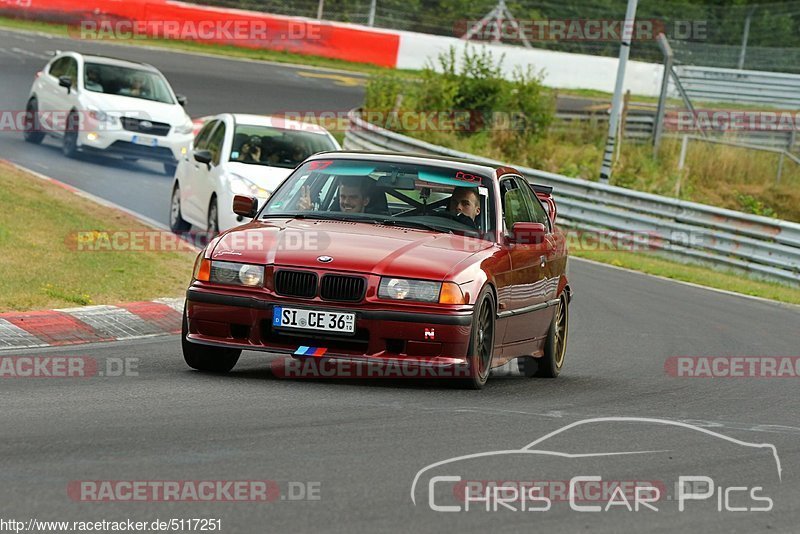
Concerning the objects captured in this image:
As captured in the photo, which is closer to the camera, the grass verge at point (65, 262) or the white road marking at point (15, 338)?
the white road marking at point (15, 338)

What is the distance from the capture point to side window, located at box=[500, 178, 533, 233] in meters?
10.0

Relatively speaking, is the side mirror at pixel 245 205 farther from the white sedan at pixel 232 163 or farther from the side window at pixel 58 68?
the side window at pixel 58 68

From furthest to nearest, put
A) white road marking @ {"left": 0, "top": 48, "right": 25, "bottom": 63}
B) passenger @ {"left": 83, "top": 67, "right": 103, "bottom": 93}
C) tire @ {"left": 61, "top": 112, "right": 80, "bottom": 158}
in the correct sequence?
1. white road marking @ {"left": 0, "top": 48, "right": 25, "bottom": 63}
2. passenger @ {"left": 83, "top": 67, "right": 103, "bottom": 93}
3. tire @ {"left": 61, "top": 112, "right": 80, "bottom": 158}

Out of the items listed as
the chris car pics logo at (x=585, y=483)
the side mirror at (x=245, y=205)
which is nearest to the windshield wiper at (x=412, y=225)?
the side mirror at (x=245, y=205)

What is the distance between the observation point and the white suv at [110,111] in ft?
76.7

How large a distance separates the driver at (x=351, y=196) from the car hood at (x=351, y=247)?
0.85ft

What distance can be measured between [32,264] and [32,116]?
1317 cm

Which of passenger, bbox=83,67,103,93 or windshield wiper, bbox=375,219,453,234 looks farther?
passenger, bbox=83,67,103,93

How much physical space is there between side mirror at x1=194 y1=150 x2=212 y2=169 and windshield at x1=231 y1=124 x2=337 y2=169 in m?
0.32

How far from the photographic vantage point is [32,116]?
1001 inches

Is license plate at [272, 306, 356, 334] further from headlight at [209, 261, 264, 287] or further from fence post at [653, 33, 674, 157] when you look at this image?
fence post at [653, 33, 674, 157]

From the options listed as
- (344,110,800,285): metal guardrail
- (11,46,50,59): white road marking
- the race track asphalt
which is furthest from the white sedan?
(11,46,50,59): white road marking

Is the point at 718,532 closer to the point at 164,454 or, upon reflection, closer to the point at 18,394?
the point at 164,454

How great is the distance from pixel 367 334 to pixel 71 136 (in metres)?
16.5
